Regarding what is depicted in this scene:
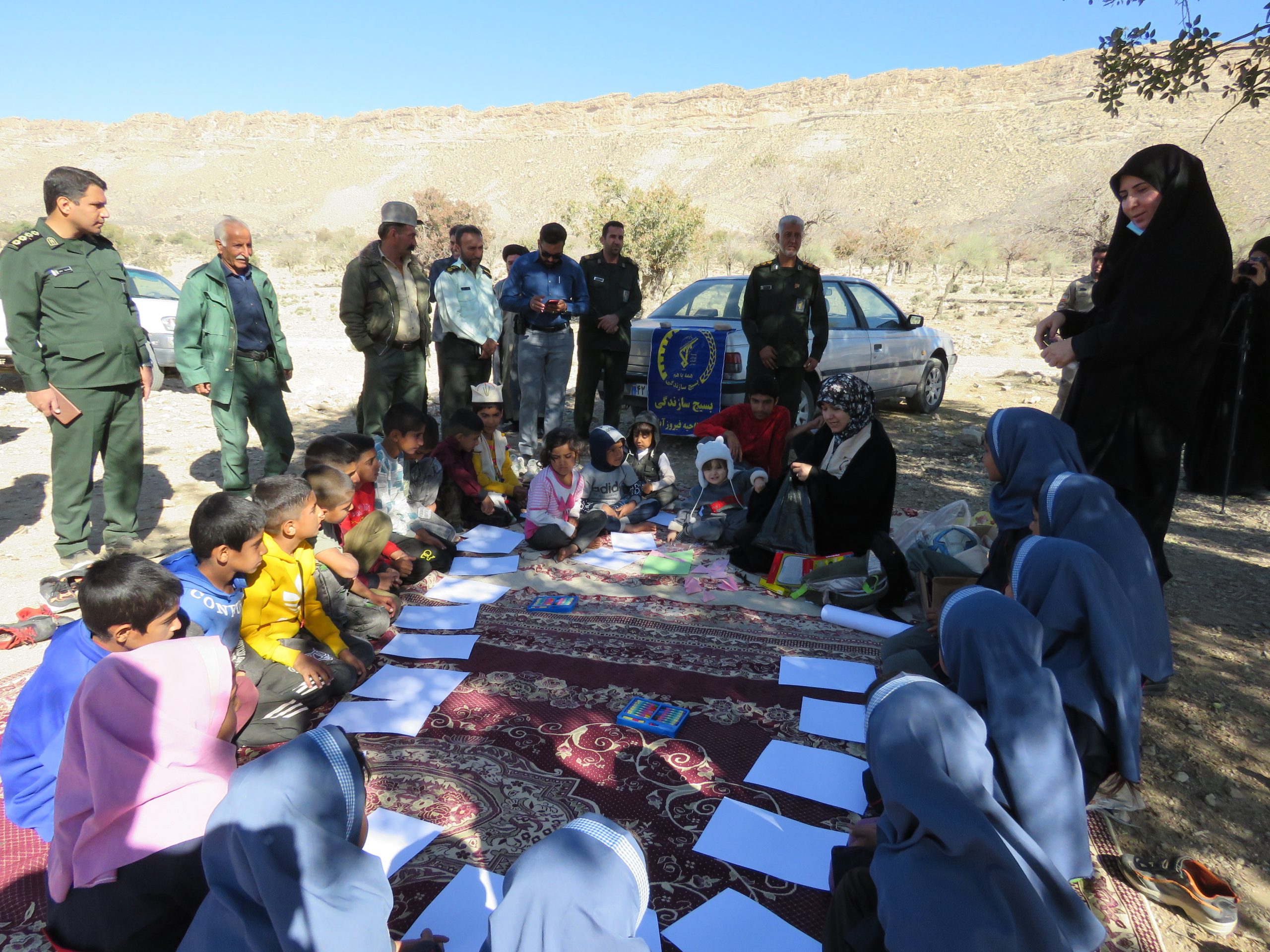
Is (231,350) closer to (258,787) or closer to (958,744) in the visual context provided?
(258,787)

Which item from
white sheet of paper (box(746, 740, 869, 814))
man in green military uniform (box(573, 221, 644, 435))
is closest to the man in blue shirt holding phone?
man in green military uniform (box(573, 221, 644, 435))

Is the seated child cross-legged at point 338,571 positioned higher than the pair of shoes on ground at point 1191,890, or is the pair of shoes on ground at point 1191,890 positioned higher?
the seated child cross-legged at point 338,571

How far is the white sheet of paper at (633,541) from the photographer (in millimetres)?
4926

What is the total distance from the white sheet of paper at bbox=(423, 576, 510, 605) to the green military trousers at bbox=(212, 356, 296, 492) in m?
1.56

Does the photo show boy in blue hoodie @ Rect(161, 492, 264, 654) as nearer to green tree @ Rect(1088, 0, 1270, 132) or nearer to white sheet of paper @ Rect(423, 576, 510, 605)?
white sheet of paper @ Rect(423, 576, 510, 605)

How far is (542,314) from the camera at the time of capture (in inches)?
245

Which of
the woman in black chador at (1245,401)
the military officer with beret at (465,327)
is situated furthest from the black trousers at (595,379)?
the woman in black chador at (1245,401)

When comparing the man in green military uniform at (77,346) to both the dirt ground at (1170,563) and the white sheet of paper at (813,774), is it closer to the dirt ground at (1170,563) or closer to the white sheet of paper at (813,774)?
the dirt ground at (1170,563)

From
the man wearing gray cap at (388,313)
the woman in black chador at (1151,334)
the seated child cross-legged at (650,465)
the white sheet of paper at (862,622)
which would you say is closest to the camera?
the woman in black chador at (1151,334)

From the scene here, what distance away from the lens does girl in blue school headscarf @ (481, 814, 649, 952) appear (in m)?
1.21

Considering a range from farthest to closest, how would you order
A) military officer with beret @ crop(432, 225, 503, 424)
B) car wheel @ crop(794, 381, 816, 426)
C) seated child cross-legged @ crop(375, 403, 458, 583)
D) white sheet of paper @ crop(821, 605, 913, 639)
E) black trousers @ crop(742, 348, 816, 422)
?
car wheel @ crop(794, 381, 816, 426)
black trousers @ crop(742, 348, 816, 422)
military officer with beret @ crop(432, 225, 503, 424)
seated child cross-legged @ crop(375, 403, 458, 583)
white sheet of paper @ crop(821, 605, 913, 639)

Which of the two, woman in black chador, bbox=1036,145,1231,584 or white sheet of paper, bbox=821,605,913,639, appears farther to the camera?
white sheet of paper, bbox=821,605,913,639

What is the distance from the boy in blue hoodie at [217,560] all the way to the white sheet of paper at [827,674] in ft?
7.10

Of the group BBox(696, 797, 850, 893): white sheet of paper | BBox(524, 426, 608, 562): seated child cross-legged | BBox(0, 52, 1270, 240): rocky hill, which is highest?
BBox(0, 52, 1270, 240): rocky hill
